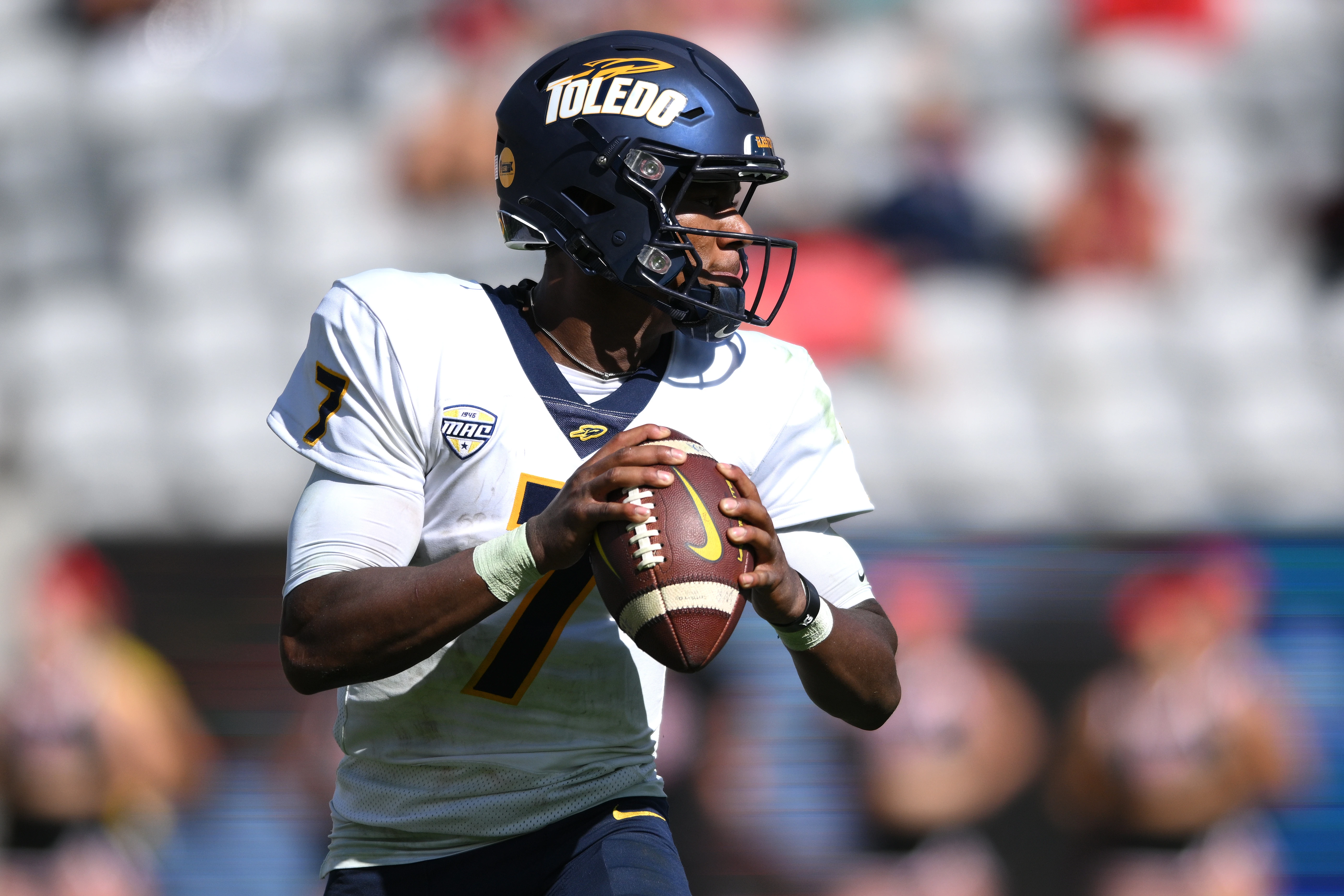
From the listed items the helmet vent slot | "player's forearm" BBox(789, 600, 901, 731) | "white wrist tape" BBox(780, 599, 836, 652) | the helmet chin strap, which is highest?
the helmet vent slot

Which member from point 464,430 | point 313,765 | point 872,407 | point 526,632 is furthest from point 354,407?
point 872,407

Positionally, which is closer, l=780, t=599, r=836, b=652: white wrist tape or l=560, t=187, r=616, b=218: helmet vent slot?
l=780, t=599, r=836, b=652: white wrist tape

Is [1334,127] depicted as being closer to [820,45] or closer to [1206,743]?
[820,45]

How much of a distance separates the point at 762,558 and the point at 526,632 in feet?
1.40

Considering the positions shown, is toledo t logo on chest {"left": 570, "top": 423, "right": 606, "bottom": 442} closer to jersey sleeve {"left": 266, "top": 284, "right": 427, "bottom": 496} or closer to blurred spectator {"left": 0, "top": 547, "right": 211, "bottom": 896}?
jersey sleeve {"left": 266, "top": 284, "right": 427, "bottom": 496}

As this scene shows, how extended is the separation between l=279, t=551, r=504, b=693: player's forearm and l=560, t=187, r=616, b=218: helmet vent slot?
723 millimetres

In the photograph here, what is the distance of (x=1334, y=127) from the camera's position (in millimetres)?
5805

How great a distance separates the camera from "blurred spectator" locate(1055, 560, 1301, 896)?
4.71 meters

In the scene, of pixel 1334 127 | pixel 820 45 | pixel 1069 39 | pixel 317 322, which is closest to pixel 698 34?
pixel 820 45

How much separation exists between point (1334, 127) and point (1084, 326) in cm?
151

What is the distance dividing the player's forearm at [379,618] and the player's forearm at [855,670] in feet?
1.62

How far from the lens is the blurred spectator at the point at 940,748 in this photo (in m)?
4.76

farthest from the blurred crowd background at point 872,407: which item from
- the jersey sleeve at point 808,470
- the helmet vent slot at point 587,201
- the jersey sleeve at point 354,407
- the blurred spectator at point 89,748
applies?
the jersey sleeve at point 354,407

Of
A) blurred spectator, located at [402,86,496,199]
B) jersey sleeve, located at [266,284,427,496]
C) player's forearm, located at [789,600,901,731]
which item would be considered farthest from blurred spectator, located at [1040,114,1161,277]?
jersey sleeve, located at [266,284,427,496]
